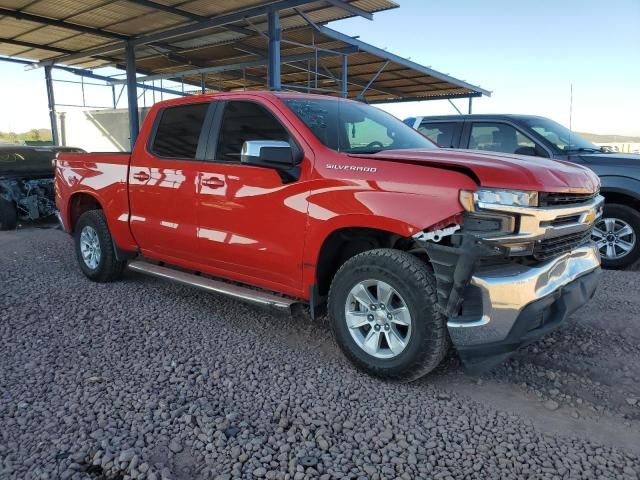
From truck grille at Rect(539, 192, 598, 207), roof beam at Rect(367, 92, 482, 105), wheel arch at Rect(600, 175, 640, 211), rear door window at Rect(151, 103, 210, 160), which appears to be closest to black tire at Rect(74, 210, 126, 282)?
rear door window at Rect(151, 103, 210, 160)

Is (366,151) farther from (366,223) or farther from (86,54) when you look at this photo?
(86,54)

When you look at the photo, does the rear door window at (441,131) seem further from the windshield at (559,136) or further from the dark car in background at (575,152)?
the windshield at (559,136)

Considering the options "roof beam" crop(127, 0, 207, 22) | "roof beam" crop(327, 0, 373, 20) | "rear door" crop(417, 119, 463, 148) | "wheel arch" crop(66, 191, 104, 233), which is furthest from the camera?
"roof beam" crop(127, 0, 207, 22)

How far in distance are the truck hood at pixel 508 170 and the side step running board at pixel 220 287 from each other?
4.14 feet

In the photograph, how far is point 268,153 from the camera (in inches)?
141

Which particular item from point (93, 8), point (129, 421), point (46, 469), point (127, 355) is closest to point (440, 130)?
point (127, 355)

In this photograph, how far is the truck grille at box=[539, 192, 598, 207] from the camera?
3.11 meters

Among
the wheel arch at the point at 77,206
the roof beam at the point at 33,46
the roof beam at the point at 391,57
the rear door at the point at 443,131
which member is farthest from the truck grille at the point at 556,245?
the roof beam at the point at 33,46

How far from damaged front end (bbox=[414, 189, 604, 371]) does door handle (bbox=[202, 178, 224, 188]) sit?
1804 millimetres

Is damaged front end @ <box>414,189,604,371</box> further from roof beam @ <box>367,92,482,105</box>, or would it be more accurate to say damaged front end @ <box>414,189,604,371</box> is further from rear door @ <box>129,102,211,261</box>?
roof beam @ <box>367,92,482,105</box>

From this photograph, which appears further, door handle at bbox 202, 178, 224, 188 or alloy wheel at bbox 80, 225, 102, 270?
alloy wheel at bbox 80, 225, 102, 270

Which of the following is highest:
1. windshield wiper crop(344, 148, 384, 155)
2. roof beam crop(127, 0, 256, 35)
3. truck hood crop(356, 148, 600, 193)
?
roof beam crop(127, 0, 256, 35)

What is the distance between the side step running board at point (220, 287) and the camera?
3896 mm

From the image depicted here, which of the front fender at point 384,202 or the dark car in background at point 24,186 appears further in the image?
the dark car in background at point 24,186
